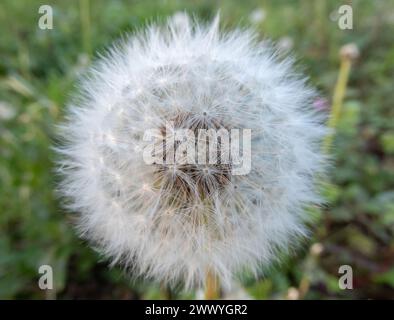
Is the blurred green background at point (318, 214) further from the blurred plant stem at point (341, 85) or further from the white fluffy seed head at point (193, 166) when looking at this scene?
the white fluffy seed head at point (193, 166)

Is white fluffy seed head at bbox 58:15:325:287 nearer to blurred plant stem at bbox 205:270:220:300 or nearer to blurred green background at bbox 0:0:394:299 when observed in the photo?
blurred plant stem at bbox 205:270:220:300

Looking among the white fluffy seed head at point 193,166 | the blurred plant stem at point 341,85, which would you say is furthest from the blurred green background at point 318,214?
the white fluffy seed head at point 193,166

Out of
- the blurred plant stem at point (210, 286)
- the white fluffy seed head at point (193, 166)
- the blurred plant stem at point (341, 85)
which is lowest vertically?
the blurred plant stem at point (210, 286)

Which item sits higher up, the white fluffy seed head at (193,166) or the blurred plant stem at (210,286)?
the white fluffy seed head at (193,166)

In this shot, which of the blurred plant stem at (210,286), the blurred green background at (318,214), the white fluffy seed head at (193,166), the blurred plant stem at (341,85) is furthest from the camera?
the blurred green background at (318,214)

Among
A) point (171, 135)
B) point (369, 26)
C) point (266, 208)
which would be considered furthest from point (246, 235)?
point (369, 26)

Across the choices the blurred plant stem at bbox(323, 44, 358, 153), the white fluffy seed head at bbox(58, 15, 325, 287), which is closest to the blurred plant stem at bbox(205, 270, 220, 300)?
the white fluffy seed head at bbox(58, 15, 325, 287)

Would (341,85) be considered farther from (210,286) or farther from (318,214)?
(210,286)

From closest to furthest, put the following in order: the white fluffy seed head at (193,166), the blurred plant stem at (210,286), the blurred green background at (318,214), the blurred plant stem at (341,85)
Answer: the white fluffy seed head at (193,166) < the blurred plant stem at (210,286) < the blurred plant stem at (341,85) < the blurred green background at (318,214)

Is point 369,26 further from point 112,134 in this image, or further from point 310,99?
point 112,134
